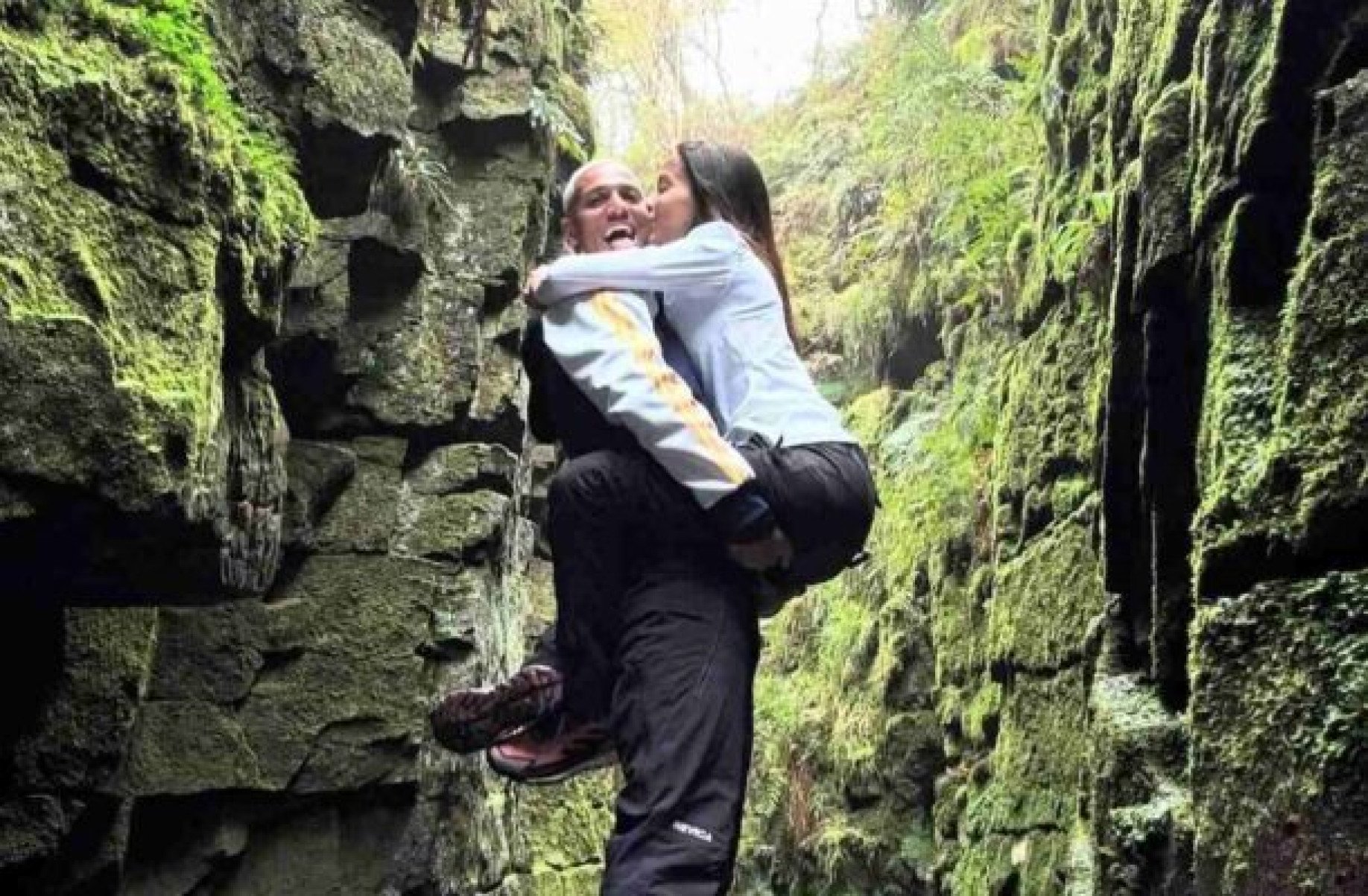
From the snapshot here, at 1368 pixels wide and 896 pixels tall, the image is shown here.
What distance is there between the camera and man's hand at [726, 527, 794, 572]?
3.39 metres

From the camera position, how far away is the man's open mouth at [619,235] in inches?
159

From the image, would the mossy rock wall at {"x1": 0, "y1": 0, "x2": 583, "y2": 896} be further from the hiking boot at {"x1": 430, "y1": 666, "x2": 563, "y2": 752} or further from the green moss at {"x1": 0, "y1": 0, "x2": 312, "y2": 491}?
the hiking boot at {"x1": 430, "y1": 666, "x2": 563, "y2": 752}

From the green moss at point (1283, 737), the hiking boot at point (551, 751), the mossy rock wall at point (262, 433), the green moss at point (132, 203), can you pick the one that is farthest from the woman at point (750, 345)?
the mossy rock wall at point (262, 433)

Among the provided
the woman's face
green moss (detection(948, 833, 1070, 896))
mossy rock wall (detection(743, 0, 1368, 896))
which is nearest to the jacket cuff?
the woman's face

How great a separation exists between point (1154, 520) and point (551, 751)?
2244 millimetres

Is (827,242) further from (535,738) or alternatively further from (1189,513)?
(535,738)

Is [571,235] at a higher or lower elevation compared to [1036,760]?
higher

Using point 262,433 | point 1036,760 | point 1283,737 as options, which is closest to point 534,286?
point 1283,737

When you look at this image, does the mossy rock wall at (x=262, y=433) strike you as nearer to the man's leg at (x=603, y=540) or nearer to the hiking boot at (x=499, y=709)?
the hiking boot at (x=499, y=709)

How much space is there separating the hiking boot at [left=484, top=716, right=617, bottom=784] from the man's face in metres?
1.32

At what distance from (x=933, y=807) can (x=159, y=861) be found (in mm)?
5624

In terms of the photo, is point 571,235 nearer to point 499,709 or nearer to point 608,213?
point 608,213

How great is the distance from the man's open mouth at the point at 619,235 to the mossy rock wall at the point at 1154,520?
5.38ft

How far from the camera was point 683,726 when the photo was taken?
10.7ft
